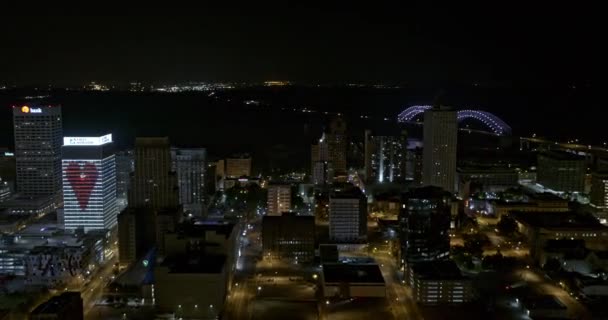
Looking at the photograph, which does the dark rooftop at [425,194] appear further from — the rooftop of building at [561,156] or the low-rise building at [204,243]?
the rooftop of building at [561,156]

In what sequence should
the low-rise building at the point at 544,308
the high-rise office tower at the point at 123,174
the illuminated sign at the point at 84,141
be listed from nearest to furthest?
the low-rise building at the point at 544,308 → the illuminated sign at the point at 84,141 → the high-rise office tower at the point at 123,174

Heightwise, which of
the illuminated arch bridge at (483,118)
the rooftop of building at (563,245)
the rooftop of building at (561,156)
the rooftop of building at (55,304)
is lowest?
the rooftop of building at (563,245)

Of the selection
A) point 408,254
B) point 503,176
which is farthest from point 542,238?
point 503,176

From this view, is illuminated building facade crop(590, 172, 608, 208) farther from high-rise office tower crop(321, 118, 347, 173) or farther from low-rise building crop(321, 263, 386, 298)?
low-rise building crop(321, 263, 386, 298)

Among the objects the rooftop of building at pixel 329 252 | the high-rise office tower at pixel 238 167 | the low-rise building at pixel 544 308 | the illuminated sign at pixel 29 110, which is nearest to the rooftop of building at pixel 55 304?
the rooftop of building at pixel 329 252

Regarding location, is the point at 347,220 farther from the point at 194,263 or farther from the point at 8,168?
the point at 8,168

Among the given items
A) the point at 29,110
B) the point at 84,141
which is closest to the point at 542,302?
the point at 84,141

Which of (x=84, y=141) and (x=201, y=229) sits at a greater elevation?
(x=84, y=141)
